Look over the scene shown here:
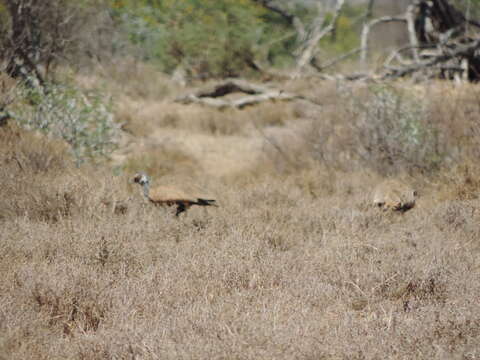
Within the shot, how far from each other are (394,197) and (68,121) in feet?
13.1

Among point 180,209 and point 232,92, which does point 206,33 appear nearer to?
point 232,92

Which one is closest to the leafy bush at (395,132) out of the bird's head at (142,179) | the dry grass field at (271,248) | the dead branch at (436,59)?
the dry grass field at (271,248)

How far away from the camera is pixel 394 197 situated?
488 cm

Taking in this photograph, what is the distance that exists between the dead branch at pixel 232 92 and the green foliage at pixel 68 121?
448 cm

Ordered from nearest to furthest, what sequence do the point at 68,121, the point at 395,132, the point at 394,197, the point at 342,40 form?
1. the point at 394,197
2. the point at 395,132
3. the point at 68,121
4. the point at 342,40

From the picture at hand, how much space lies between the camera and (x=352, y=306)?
3.21 m

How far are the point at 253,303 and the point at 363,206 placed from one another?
7.48 ft

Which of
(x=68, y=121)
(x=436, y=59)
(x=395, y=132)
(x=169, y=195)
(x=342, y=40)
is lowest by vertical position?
(x=342, y=40)

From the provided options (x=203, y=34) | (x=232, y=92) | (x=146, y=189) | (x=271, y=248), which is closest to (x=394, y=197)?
(x=271, y=248)

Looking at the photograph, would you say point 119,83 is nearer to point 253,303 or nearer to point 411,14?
point 411,14

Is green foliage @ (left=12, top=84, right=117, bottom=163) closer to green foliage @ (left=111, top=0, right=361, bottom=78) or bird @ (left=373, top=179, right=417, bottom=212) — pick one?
bird @ (left=373, top=179, right=417, bottom=212)

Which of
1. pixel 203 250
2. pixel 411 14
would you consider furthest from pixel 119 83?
pixel 203 250

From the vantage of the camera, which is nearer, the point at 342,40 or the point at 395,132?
the point at 395,132

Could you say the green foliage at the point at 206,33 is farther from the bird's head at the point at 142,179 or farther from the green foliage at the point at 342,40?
the bird's head at the point at 142,179
